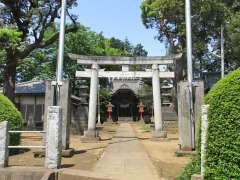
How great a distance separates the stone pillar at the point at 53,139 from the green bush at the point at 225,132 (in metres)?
3.97

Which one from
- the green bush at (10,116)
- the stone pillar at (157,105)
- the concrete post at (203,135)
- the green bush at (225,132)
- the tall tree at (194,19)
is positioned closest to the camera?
the green bush at (225,132)

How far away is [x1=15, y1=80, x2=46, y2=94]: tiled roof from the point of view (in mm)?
34000

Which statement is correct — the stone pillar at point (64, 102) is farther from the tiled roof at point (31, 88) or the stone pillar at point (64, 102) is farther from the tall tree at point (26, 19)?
the tiled roof at point (31, 88)

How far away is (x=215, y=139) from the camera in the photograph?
695 centimetres

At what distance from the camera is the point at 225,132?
682 cm

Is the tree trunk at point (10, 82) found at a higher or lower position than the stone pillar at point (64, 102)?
higher

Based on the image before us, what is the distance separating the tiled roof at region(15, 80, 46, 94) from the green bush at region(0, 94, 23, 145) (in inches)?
807

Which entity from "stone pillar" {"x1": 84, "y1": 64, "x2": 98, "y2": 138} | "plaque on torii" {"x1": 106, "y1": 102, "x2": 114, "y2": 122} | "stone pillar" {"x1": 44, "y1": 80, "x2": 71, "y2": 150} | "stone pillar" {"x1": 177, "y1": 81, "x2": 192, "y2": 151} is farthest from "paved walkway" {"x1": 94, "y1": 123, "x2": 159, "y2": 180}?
"plaque on torii" {"x1": 106, "y1": 102, "x2": 114, "y2": 122}

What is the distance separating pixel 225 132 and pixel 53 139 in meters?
4.45

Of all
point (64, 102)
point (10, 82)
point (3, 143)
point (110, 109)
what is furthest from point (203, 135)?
point (110, 109)

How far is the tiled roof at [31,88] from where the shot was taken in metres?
34.0

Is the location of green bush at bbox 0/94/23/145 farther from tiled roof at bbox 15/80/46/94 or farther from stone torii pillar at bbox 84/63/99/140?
tiled roof at bbox 15/80/46/94

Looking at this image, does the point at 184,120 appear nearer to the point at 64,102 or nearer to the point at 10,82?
the point at 64,102

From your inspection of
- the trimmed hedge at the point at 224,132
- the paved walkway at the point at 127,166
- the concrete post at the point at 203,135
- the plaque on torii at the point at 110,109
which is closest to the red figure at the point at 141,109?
the plaque on torii at the point at 110,109
